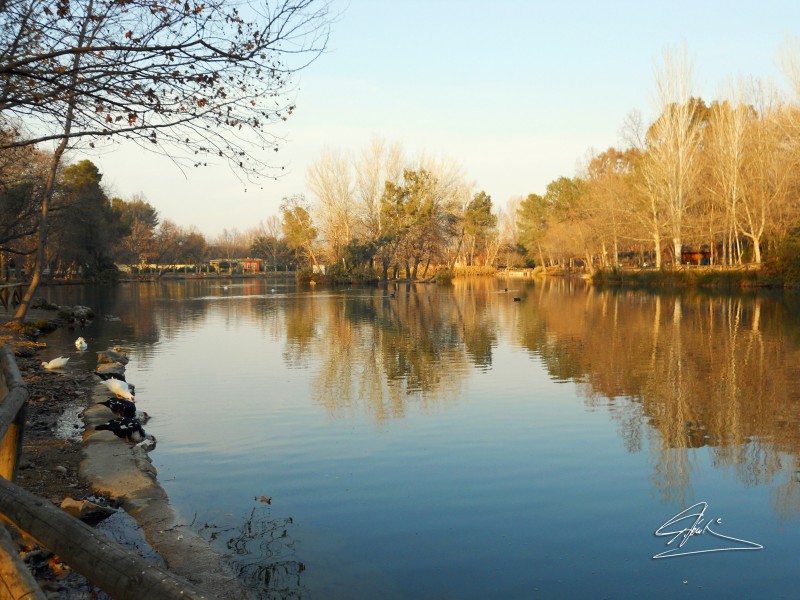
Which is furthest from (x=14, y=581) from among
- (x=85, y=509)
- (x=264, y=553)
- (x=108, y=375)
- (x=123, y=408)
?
(x=108, y=375)

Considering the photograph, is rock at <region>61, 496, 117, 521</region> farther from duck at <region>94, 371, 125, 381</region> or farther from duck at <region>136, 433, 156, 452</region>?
duck at <region>94, 371, 125, 381</region>

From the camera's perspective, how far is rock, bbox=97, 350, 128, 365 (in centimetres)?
1651

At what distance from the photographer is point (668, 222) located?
5231 centimetres

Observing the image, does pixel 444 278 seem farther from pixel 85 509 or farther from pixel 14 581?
pixel 14 581

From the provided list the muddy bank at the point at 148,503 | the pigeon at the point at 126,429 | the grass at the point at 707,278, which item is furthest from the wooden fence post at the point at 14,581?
the grass at the point at 707,278

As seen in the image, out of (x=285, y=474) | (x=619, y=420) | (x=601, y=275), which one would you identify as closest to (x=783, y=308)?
(x=619, y=420)

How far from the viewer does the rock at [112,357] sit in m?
16.5

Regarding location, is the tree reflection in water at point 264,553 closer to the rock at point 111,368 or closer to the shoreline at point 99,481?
the shoreline at point 99,481

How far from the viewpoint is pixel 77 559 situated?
10.5ft

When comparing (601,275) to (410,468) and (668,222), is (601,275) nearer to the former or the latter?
(668,222)

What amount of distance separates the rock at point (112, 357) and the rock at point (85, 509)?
1046cm

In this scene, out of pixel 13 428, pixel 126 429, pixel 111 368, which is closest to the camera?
pixel 13 428

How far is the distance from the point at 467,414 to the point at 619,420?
2.38m

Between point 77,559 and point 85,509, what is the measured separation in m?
3.59
